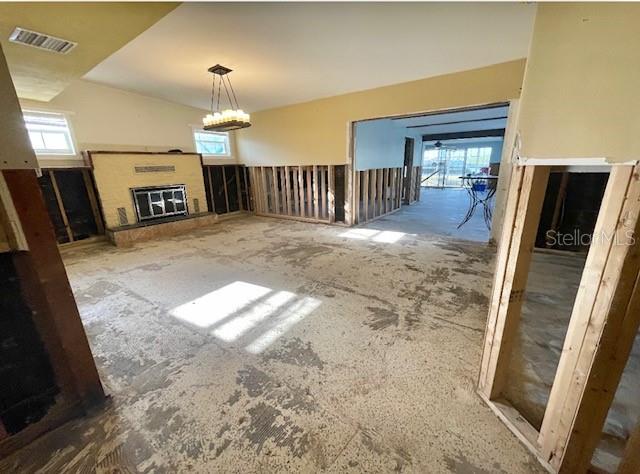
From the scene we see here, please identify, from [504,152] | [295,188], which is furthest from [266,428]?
[295,188]

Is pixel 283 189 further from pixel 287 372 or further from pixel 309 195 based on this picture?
pixel 287 372

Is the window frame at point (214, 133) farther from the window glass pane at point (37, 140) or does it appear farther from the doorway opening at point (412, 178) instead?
the doorway opening at point (412, 178)

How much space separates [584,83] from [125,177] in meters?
6.34

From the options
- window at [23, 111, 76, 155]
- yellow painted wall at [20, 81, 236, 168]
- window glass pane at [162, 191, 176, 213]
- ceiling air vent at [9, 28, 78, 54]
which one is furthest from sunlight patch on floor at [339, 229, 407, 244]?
window at [23, 111, 76, 155]

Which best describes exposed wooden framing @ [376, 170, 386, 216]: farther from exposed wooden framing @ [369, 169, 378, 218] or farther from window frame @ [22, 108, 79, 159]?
window frame @ [22, 108, 79, 159]

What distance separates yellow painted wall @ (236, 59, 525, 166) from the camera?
3725 mm

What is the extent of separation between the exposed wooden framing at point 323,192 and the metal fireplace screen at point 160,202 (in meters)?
3.22

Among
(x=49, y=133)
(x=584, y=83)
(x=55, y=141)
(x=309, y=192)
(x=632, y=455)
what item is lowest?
(x=632, y=455)

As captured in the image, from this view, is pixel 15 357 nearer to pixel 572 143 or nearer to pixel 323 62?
pixel 572 143

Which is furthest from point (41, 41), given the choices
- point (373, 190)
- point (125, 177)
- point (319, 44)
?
point (373, 190)

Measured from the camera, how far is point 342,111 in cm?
527

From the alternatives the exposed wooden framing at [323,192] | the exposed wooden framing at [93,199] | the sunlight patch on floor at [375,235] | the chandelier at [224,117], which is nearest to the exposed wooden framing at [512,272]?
the sunlight patch on floor at [375,235]

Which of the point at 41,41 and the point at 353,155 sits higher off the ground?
the point at 41,41

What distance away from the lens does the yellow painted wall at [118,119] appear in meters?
4.54
